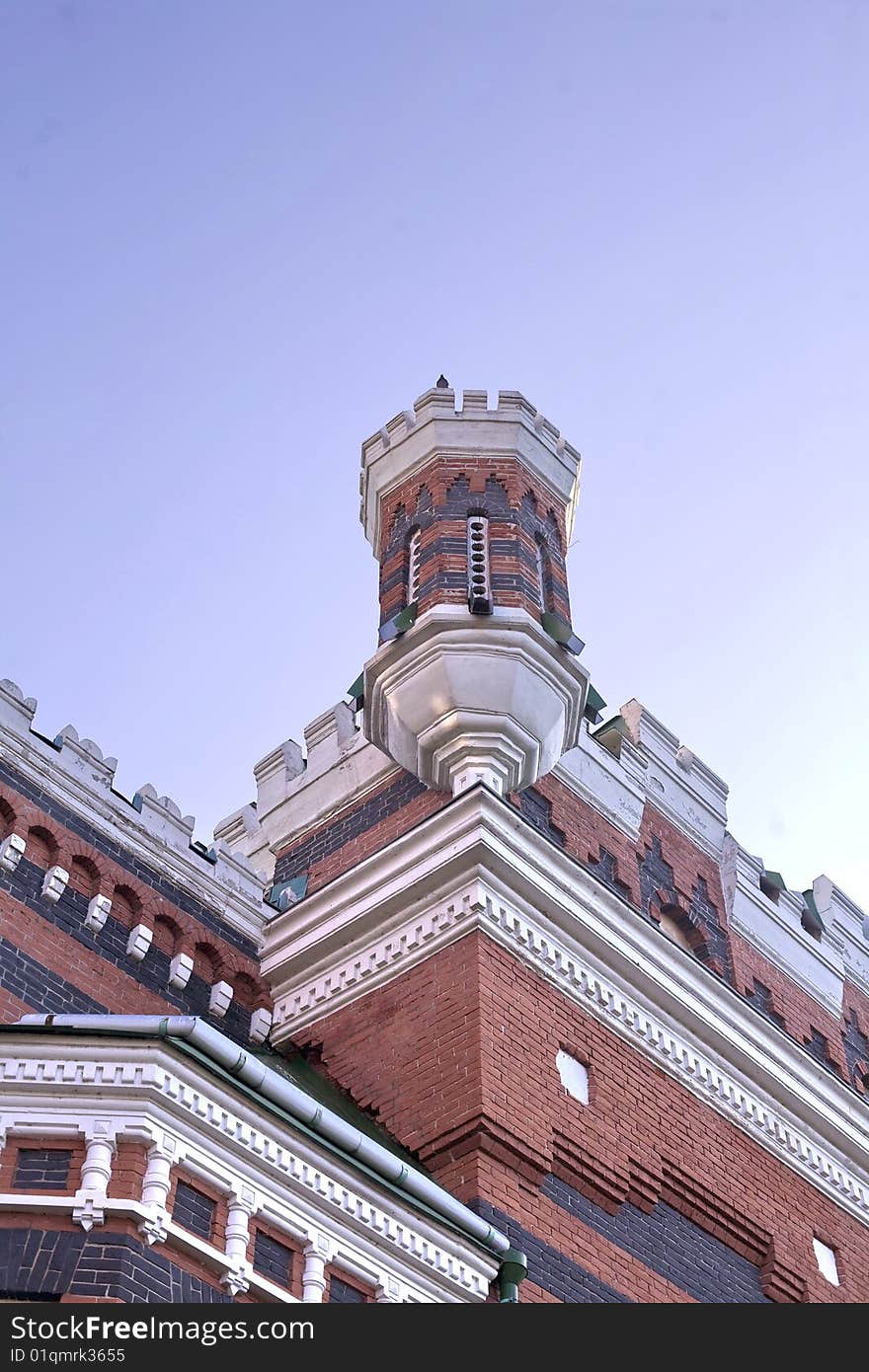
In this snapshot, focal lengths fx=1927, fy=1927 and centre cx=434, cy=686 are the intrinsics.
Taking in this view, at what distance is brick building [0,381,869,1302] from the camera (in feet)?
34.6

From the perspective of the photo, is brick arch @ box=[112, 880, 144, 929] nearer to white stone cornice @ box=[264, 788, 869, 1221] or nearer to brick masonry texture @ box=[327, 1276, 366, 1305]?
white stone cornice @ box=[264, 788, 869, 1221]

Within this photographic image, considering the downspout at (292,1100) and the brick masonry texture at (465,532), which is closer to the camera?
the downspout at (292,1100)

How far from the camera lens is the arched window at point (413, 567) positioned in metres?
18.1

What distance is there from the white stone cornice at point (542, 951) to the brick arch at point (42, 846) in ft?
7.58

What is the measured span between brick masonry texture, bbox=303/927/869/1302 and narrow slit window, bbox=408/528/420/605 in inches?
162

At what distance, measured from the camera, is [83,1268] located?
9727 mm

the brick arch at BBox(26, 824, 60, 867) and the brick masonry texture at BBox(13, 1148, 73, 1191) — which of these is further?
the brick arch at BBox(26, 824, 60, 867)

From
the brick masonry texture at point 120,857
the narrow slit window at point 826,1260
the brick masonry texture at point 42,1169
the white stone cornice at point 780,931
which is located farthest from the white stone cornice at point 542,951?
the brick masonry texture at point 42,1169

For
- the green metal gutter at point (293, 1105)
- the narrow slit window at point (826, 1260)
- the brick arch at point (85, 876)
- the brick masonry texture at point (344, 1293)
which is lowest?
the brick masonry texture at point (344, 1293)

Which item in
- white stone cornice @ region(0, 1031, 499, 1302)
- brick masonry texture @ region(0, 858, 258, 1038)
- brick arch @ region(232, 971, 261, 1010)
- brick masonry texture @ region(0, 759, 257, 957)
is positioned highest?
brick masonry texture @ region(0, 759, 257, 957)

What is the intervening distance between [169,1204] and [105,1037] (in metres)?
0.98

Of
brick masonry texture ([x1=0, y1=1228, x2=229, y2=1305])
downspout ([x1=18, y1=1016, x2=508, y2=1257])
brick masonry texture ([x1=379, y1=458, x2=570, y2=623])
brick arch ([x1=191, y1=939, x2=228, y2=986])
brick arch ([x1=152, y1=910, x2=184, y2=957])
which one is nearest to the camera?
brick masonry texture ([x1=0, y1=1228, x2=229, y2=1305])

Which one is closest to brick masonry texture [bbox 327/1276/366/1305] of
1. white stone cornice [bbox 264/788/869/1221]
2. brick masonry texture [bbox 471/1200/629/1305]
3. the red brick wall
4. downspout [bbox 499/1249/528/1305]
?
downspout [bbox 499/1249/528/1305]

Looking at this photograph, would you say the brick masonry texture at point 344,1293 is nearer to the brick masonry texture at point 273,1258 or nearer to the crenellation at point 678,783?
the brick masonry texture at point 273,1258
